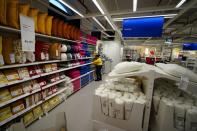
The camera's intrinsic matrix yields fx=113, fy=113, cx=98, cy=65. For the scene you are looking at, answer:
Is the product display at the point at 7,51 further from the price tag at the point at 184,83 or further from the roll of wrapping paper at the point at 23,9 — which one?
the price tag at the point at 184,83

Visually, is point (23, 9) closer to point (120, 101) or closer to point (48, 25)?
point (48, 25)

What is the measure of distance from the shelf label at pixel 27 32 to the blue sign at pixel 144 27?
364cm

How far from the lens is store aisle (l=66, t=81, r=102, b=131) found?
2.60 m

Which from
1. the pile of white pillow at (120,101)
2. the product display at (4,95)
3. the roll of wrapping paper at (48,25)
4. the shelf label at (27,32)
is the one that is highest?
the roll of wrapping paper at (48,25)

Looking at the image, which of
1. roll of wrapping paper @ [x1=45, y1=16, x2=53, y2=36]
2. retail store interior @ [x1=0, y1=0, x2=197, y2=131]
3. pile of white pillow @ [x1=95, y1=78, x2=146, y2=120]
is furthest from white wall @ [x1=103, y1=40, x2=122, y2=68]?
pile of white pillow @ [x1=95, y1=78, x2=146, y2=120]

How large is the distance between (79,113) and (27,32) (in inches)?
93.7

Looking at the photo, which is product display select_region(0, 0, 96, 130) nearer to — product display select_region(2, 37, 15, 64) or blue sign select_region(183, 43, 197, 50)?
product display select_region(2, 37, 15, 64)

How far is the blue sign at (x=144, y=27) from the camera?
14.2 ft

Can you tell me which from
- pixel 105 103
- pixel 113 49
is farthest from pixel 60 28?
pixel 113 49

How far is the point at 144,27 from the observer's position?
14.8ft

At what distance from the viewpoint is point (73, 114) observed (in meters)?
3.09

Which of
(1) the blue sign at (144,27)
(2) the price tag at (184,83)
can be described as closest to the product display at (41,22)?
(2) the price tag at (184,83)

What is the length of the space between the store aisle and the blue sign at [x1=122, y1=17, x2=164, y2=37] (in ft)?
10.5

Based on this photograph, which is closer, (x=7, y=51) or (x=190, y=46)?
(x=7, y=51)
